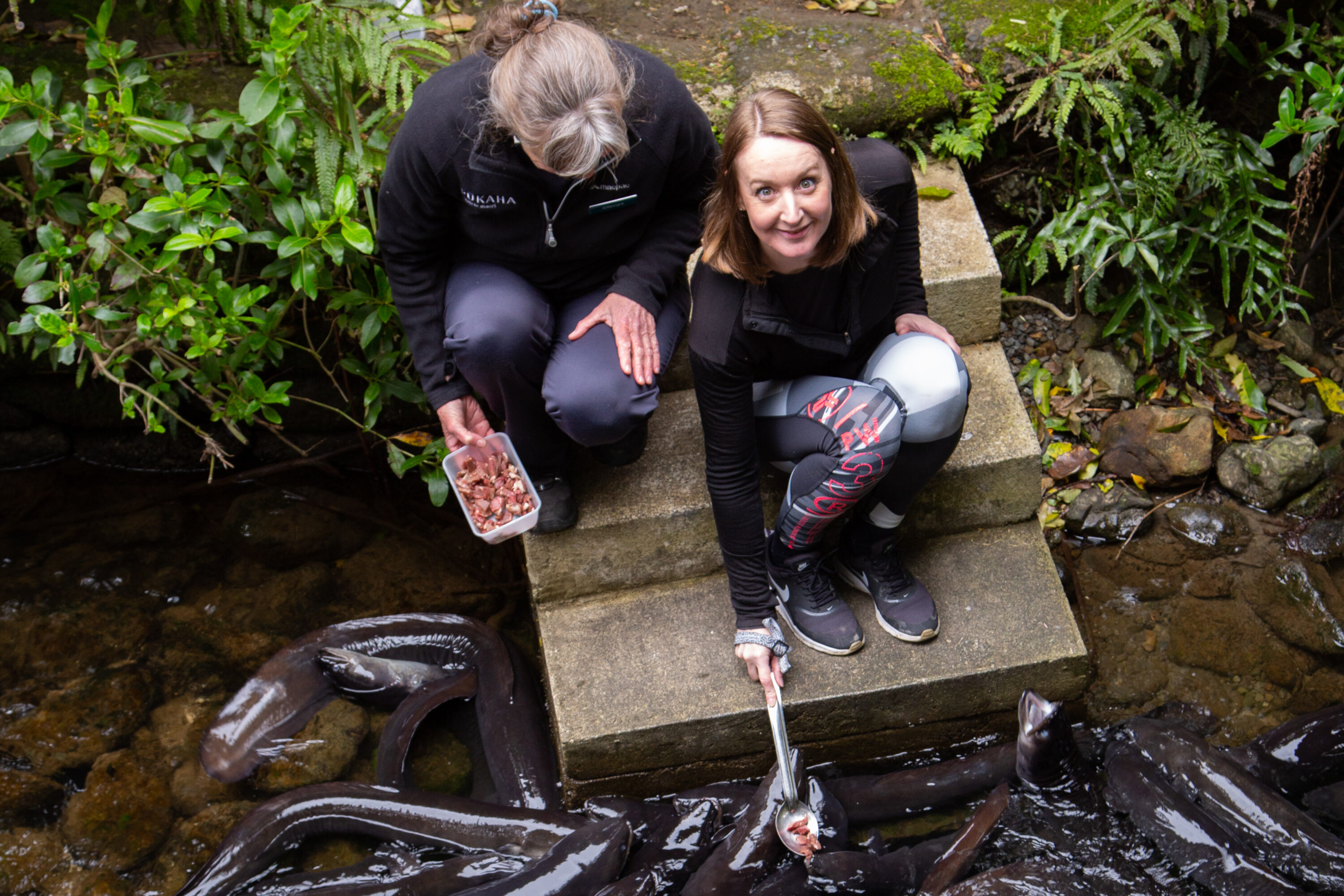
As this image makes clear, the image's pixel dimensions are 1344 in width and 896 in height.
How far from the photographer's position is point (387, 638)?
3393 millimetres

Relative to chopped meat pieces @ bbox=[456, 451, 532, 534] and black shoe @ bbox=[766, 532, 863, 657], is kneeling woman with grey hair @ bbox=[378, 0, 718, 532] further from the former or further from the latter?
black shoe @ bbox=[766, 532, 863, 657]

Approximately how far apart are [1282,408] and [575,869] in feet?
10.2

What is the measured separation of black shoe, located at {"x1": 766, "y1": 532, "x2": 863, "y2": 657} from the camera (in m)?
2.83

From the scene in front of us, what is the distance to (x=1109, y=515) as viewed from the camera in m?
3.51

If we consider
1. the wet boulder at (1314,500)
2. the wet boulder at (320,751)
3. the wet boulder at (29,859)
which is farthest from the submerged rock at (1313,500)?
the wet boulder at (29,859)

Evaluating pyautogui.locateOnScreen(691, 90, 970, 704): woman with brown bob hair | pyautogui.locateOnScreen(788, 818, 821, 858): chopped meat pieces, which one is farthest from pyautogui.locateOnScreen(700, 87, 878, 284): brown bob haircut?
Answer: pyautogui.locateOnScreen(788, 818, 821, 858): chopped meat pieces

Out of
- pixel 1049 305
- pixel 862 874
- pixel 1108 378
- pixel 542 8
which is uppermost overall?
pixel 542 8

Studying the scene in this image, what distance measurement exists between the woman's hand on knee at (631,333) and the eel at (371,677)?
4.56ft

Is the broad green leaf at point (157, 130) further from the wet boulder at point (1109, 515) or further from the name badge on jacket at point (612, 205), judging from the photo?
the wet boulder at point (1109, 515)

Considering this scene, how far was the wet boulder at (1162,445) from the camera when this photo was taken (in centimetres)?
353

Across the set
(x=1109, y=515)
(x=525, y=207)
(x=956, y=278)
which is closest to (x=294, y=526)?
(x=525, y=207)

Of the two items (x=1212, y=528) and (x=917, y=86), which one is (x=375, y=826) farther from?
(x=917, y=86)

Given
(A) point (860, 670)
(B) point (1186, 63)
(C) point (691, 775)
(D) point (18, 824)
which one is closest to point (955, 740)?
(A) point (860, 670)

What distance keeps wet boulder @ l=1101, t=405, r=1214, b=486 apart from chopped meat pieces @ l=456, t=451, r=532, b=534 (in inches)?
88.5
